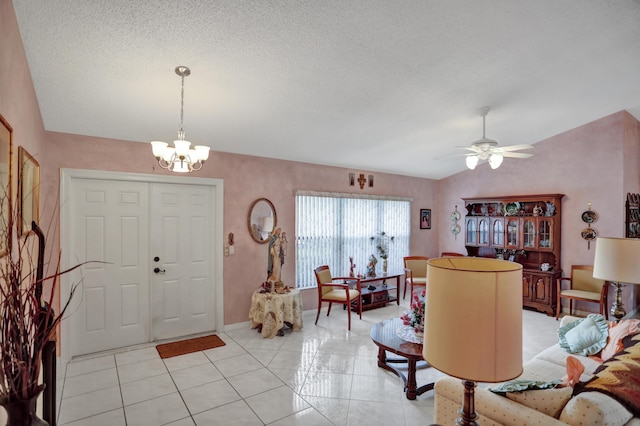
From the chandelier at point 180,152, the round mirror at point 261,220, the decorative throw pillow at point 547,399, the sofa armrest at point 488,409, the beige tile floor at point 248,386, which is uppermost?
the chandelier at point 180,152

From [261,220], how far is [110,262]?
187cm

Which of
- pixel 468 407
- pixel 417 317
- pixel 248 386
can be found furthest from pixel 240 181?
pixel 468 407

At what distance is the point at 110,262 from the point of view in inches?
146

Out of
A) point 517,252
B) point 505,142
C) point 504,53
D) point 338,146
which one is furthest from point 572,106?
point 338,146

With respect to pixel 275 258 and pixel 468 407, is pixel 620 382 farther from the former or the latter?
pixel 275 258

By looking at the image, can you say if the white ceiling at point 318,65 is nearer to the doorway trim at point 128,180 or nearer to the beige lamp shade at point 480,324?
the doorway trim at point 128,180

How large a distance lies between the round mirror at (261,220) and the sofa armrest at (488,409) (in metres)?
3.17

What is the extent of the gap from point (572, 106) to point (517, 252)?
8.73ft

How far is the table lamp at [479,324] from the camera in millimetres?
1106

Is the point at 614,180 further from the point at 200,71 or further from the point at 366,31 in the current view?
the point at 200,71

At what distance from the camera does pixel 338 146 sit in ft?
15.1

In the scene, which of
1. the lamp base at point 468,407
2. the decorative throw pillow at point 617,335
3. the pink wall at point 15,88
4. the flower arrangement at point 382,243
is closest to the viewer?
the lamp base at point 468,407

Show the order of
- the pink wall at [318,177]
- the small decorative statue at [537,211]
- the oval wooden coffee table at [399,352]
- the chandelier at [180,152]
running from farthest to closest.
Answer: the small decorative statue at [537,211]
the pink wall at [318,177]
the oval wooden coffee table at [399,352]
the chandelier at [180,152]

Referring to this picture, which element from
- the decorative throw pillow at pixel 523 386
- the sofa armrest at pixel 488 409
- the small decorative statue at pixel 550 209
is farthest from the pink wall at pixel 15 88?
the small decorative statue at pixel 550 209
